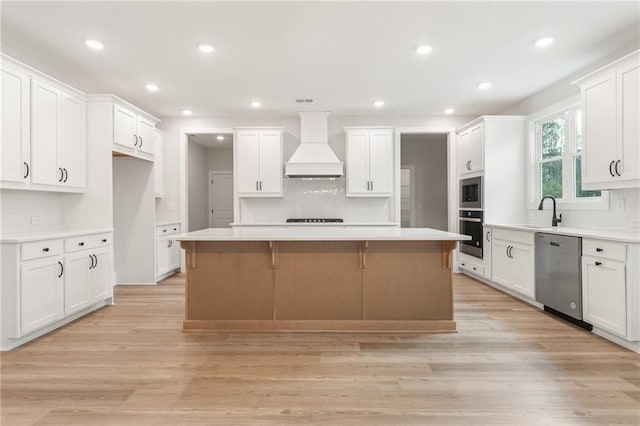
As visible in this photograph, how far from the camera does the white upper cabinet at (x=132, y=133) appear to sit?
14.0ft

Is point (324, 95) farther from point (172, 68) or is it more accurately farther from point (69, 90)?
point (69, 90)

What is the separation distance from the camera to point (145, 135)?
16.4 ft

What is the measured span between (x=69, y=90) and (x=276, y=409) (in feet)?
12.7

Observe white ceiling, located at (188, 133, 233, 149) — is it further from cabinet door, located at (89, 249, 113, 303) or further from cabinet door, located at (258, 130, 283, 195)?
cabinet door, located at (89, 249, 113, 303)

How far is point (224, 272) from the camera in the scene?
10.7 ft

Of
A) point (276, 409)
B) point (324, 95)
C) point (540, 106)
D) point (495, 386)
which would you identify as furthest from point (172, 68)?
point (540, 106)

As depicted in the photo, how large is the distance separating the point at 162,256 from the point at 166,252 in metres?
0.16

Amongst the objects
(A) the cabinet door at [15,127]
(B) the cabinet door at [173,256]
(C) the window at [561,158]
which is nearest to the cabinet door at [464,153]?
(C) the window at [561,158]

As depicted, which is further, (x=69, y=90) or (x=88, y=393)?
(x=69, y=90)

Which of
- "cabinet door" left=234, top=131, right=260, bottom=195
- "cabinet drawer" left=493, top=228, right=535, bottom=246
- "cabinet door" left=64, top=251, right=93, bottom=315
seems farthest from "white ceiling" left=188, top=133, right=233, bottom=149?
"cabinet drawer" left=493, top=228, right=535, bottom=246

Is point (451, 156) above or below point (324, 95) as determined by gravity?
below

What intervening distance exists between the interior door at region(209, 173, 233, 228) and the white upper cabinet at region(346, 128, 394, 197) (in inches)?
157

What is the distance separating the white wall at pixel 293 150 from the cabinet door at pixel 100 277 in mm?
2004

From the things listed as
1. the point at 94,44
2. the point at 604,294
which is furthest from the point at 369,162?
the point at 94,44
